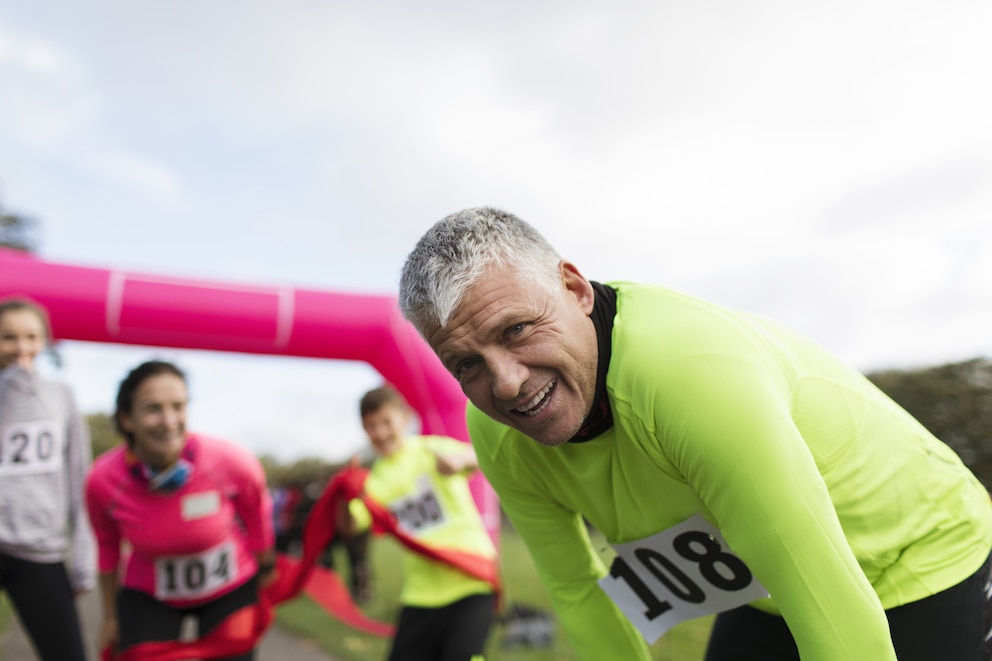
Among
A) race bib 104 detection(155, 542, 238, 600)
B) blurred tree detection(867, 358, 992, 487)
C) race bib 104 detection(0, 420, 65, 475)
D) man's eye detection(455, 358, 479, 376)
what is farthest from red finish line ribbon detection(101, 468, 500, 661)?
blurred tree detection(867, 358, 992, 487)

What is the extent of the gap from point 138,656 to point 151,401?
102 cm

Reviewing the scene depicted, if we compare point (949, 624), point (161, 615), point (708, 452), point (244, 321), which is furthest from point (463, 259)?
point (244, 321)

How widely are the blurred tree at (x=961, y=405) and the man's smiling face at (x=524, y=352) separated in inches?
391

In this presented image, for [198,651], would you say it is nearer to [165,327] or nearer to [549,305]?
[549,305]

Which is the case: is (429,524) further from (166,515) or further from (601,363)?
(601,363)

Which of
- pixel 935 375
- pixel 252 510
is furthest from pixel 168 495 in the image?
pixel 935 375

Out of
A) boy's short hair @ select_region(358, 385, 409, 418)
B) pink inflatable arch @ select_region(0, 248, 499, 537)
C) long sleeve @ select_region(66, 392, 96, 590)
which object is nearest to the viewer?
long sleeve @ select_region(66, 392, 96, 590)

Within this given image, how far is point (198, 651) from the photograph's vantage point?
3.18m

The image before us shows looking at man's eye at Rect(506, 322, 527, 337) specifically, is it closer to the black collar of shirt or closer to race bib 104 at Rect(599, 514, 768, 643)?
the black collar of shirt

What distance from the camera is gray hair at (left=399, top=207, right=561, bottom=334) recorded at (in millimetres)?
1411

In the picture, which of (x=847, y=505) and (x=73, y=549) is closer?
(x=847, y=505)

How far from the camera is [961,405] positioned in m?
9.84

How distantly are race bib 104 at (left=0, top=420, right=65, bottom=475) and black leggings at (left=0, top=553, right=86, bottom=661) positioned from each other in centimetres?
38

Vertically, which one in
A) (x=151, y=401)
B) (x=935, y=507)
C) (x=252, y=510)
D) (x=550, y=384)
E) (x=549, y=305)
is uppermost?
(x=549, y=305)
